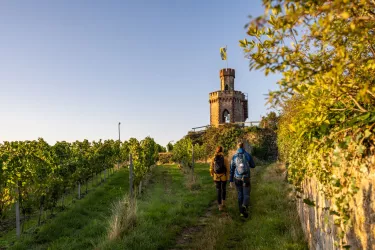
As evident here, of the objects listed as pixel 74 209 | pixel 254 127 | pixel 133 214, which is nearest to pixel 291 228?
pixel 133 214

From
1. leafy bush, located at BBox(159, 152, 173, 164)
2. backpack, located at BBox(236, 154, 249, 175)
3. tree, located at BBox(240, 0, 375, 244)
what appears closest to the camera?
tree, located at BBox(240, 0, 375, 244)

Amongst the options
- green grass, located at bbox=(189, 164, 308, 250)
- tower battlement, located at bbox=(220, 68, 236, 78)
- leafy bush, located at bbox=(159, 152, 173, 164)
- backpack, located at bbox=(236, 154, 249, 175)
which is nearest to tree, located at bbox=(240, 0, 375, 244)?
green grass, located at bbox=(189, 164, 308, 250)

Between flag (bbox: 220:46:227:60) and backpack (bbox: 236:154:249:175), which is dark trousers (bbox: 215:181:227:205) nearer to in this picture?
backpack (bbox: 236:154:249:175)

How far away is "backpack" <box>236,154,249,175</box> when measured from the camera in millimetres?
7839

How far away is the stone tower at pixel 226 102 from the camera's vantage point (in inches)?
1713

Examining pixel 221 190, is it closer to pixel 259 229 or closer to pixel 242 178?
pixel 242 178

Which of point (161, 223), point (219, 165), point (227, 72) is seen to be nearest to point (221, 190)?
point (219, 165)

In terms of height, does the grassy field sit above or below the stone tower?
below

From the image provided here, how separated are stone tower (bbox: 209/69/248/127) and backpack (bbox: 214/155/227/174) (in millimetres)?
33846

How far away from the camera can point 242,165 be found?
7883 millimetres

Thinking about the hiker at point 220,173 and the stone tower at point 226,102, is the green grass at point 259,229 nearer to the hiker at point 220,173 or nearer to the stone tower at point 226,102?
the hiker at point 220,173

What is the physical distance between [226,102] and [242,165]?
119 feet

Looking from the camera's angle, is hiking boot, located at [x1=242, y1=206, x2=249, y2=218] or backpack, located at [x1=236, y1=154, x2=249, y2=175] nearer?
hiking boot, located at [x1=242, y1=206, x2=249, y2=218]

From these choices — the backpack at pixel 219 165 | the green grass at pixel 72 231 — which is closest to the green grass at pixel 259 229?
the backpack at pixel 219 165
